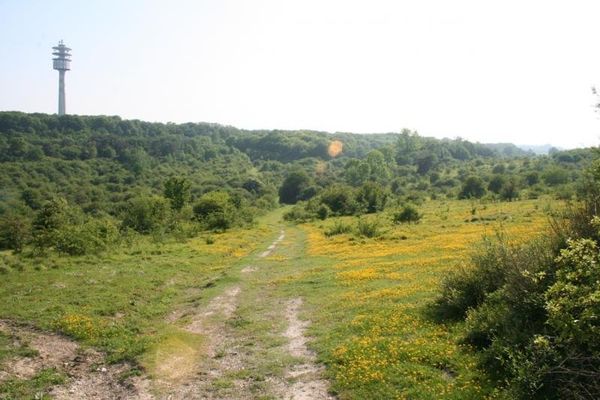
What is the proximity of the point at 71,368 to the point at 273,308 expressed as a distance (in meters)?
10.2

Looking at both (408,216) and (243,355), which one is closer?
(243,355)

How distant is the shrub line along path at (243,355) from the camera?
1424 centimetres

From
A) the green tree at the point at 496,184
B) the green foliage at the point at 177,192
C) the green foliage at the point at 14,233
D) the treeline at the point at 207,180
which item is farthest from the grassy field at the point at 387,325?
the green tree at the point at 496,184

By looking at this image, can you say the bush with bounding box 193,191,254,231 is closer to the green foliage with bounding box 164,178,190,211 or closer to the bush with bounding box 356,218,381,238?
the green foliage with bounding box 164,178,190,211

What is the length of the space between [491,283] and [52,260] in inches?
1252

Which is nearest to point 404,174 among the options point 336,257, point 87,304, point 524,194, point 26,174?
point 524,194

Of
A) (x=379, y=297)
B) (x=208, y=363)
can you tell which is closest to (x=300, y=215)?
(x=379, y=297)

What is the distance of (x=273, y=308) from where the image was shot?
2386cm

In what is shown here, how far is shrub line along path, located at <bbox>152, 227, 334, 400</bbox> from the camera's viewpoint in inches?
561

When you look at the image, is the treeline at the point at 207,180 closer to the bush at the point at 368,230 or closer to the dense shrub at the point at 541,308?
the bush at the point at 368,230

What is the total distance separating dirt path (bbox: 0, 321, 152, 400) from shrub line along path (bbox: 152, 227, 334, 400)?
2.52ft

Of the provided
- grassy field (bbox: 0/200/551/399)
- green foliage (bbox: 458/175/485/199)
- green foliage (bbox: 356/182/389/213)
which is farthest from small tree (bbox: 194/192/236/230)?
green foliage (bbox: 458/175/485/199)

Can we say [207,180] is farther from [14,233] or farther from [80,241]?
[80,241]

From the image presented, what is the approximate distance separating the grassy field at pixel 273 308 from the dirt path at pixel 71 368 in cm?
57
